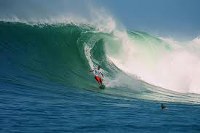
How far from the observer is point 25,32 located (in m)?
22.4

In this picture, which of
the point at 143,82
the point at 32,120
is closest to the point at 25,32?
the point at 143,82

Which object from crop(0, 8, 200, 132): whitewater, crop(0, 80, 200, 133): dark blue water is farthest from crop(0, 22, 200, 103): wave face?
crop(0, 80, 200, 133): dark blue water

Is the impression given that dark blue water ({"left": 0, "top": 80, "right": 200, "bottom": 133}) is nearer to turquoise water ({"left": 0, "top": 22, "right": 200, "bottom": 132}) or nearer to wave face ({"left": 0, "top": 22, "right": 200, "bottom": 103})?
turquoise water ({"left": 0, "top": 22, "right": 200, "bottom": 132})

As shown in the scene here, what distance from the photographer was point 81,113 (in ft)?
38.2

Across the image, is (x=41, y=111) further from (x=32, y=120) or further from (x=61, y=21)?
(x=61, y=21)

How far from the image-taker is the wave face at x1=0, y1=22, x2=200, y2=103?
1750 centimetres

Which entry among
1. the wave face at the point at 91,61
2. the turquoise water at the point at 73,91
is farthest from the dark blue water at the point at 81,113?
the wave face at the point at 91,61

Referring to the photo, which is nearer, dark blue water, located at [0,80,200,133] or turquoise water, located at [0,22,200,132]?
dark blue water, located at [0,80,200,133]

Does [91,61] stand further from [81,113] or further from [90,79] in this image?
[81,113]

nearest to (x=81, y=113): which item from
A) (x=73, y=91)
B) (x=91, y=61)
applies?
(x=73, y=91)

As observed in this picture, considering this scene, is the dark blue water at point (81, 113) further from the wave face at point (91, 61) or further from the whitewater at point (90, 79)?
the wave face at point (91, 61)

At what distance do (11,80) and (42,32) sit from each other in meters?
8.79

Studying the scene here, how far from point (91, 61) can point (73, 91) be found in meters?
6.51

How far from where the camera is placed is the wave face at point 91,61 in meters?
17.5
